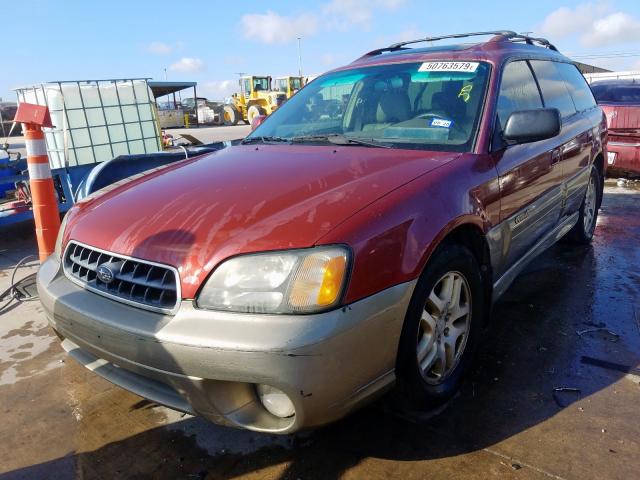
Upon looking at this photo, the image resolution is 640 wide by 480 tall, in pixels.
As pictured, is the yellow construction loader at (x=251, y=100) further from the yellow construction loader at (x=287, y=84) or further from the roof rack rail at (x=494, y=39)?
the roof rack rail at (x=494, y=39)

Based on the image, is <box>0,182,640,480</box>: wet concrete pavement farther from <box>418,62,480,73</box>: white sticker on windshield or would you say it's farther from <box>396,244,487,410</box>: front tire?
<box>418,62,480,73</box>: white sticker on windshield

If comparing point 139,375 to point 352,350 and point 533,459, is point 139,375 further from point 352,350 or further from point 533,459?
point 533,459

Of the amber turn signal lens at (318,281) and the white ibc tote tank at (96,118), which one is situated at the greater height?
the white ibc tote tank at (96,118)

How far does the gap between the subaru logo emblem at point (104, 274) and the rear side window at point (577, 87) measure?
12.2 feet

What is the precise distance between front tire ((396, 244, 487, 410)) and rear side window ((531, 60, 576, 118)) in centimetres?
181

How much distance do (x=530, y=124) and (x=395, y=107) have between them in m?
0.78

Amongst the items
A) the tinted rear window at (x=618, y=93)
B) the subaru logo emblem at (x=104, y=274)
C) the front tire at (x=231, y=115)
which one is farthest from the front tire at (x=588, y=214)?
the front tire at (x=231, y=115)

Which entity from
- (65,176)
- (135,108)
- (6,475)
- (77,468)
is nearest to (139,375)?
(77,468)

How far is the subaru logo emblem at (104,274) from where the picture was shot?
206 centimetres

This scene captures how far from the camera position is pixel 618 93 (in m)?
8.71

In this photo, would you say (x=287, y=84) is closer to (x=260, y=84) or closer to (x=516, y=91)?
(x=260, y=84)

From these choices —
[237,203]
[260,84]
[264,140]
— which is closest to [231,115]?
[260,84]

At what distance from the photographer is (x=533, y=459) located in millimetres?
2119

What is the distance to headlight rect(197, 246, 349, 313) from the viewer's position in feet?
5.82
